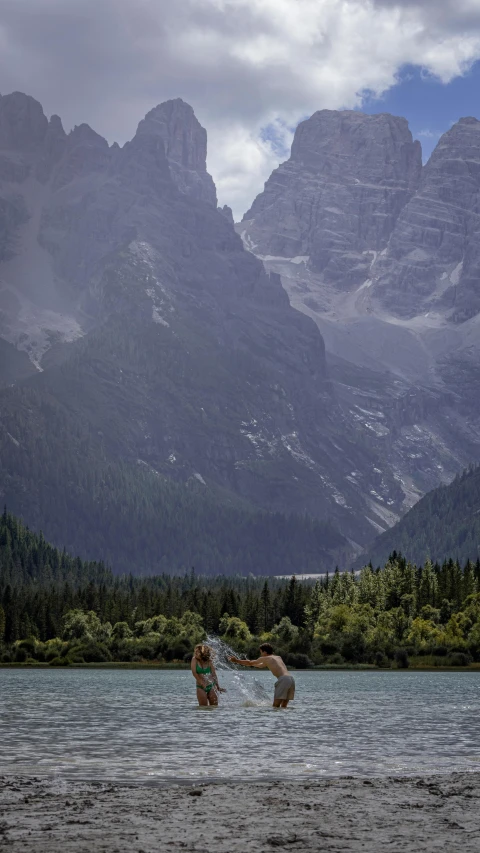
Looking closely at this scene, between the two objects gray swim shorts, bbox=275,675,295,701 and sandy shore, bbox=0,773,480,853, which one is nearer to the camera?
sandy shore, bbox=0,773,480,853

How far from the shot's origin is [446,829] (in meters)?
29.7

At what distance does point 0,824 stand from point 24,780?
28.7 feet

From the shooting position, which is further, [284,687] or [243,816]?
[284,687]

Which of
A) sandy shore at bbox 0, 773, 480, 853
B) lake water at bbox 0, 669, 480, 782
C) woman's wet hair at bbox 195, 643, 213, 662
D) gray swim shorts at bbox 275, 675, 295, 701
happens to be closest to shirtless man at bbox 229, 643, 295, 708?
gray swim shorts at bbox 275, 675, 295, 701

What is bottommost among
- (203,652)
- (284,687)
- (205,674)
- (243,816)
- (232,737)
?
(243,816)

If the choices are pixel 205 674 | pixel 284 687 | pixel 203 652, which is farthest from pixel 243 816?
pixel 205 674

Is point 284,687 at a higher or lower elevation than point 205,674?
lower

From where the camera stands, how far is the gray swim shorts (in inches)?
2827

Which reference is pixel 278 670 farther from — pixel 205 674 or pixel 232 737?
pixel 232 737

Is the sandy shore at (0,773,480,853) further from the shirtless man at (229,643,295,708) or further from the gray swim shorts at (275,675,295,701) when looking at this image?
the gray swim shorts at (275,675,295,701)

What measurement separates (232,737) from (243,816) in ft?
80.0

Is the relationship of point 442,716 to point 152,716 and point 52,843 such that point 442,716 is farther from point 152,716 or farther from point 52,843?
point 52,843

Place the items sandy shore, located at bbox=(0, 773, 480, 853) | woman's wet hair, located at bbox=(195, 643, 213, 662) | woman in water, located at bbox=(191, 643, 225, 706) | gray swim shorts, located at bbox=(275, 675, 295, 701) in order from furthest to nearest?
gray swim shorts, located at bbox=(275, 675, 295, 701) → woman in water, located at bbox=(191, 643, 225, 706) → woman's wet hair, located at bbox=(195, 643, 213, 662) → sandy shore, located at bbox=(0, 773, 480, 853)

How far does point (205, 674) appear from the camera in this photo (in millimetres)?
73938
